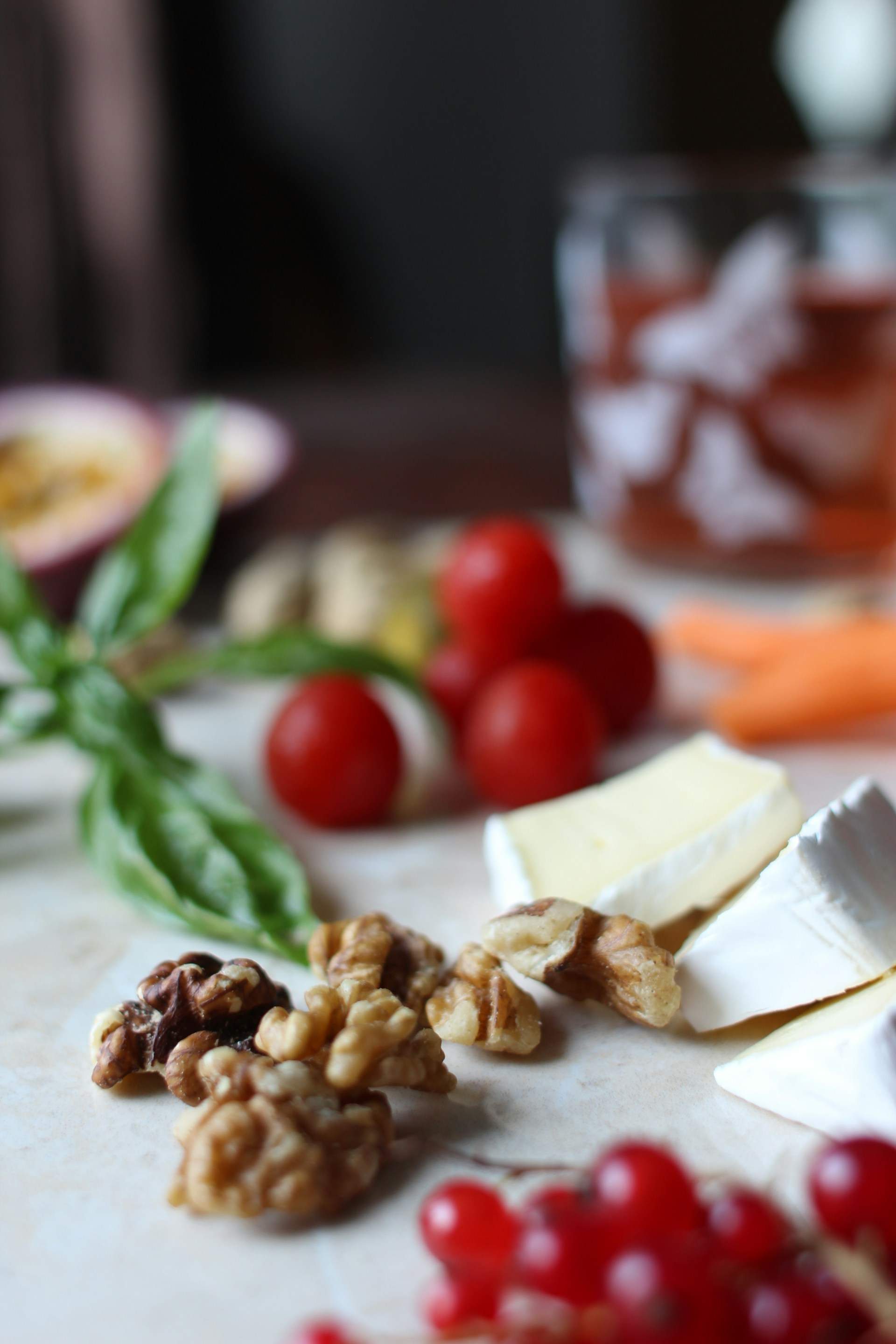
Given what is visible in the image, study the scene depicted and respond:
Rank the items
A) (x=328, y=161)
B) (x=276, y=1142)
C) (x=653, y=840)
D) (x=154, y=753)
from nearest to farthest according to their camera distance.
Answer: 1. (x=276, y=1142)
2. (x=653, y=840)
3. (x=154, y=753)
4. (x=328, y=161)

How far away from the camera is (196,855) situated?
0.94 metres

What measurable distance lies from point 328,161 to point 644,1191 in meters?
4.08

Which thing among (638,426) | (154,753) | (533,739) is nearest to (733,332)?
(638,426)

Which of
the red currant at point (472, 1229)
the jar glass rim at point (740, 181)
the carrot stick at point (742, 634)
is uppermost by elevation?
the jar glass rim at point (740, 181)

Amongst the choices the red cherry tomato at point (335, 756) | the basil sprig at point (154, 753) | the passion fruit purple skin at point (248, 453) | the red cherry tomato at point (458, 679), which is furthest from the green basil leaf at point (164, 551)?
the passion fruit purple skin at point (248, 453)

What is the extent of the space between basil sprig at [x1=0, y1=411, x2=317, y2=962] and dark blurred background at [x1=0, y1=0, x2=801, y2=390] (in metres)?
2.63

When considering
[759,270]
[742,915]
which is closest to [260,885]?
[742,915]

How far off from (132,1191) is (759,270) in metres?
1.21

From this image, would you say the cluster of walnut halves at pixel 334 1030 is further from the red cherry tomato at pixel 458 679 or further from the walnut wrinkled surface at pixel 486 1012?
the red cherry tomato at pixel 458 679

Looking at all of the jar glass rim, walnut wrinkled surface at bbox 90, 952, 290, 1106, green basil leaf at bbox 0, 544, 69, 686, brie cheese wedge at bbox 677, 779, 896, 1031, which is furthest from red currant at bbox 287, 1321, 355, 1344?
the jar glass rim

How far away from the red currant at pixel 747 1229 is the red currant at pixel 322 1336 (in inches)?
5.9

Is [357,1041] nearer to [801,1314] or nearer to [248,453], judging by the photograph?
[801,1314]

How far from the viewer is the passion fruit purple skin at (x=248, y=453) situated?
1654 millimetres

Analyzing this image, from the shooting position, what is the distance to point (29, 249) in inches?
142
